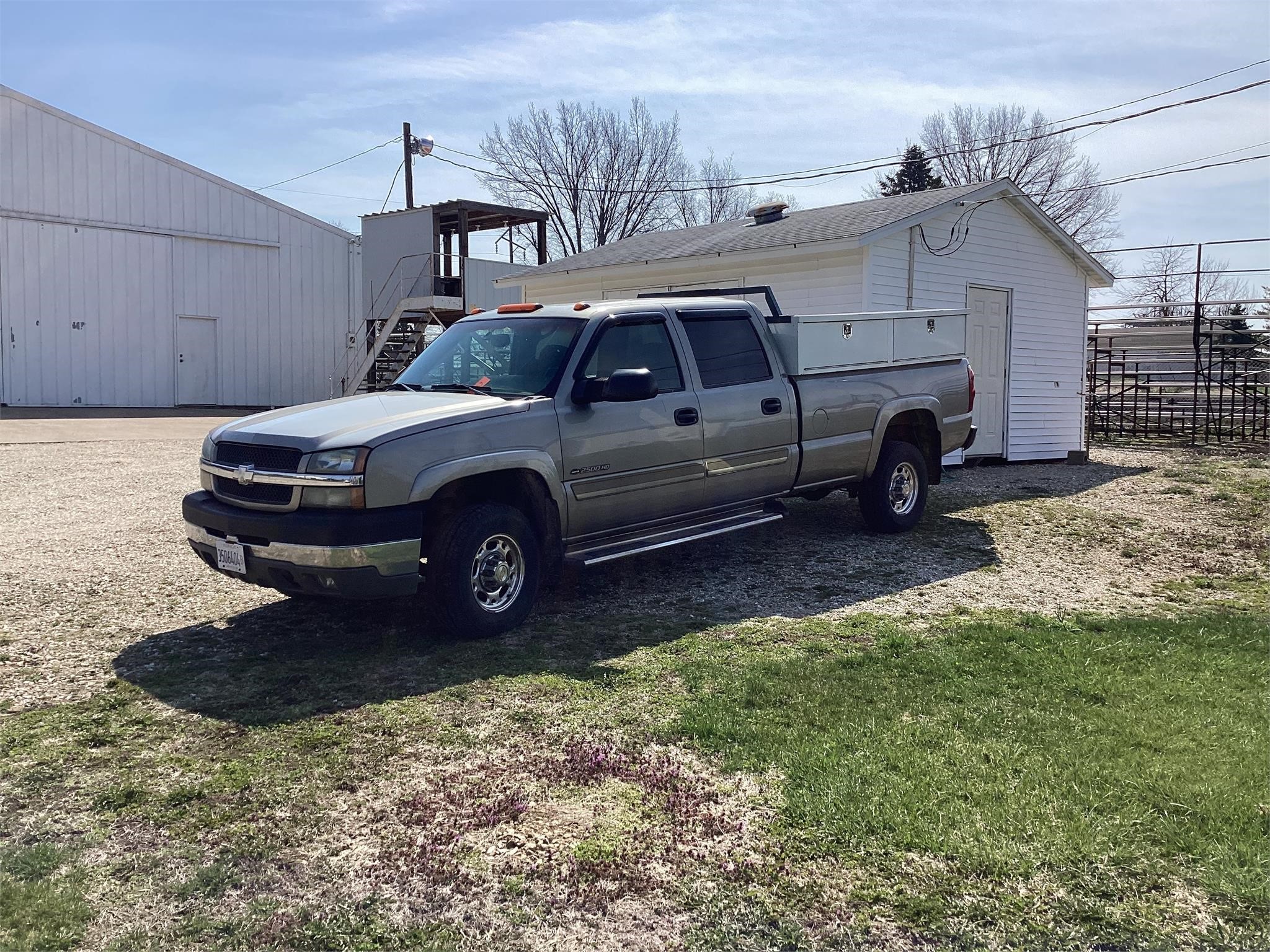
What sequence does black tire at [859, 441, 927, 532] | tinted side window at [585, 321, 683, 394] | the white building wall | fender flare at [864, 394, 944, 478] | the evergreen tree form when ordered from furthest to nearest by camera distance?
the evergreen tree < the white building wall < black tire at [859, 441, 927, 532] < fender flare at [864, 394, 944, 478] < tinted side window at [585, 321, 683, 394]

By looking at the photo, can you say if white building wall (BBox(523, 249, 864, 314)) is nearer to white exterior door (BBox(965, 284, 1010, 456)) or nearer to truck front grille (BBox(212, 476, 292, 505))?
Result: white exterior door (BBox(965, 284, 1010, 456))

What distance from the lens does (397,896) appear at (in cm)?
315

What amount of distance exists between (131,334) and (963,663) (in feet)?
82.0

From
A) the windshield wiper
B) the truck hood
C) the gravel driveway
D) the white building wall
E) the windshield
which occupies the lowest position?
the gravel driveway

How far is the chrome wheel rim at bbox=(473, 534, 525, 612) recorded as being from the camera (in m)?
5.83

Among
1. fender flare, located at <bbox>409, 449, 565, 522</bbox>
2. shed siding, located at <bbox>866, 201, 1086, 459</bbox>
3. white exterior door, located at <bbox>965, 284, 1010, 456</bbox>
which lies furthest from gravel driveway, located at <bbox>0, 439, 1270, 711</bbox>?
shed siding, located at <bbox>866, 201, 1086, 459</bbox>

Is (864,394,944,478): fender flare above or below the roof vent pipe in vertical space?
below

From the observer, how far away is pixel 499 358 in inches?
269

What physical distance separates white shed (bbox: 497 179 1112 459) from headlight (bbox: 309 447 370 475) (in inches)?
339

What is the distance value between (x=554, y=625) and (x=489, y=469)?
1092 millimetres

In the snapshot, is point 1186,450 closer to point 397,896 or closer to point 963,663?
point 963,663

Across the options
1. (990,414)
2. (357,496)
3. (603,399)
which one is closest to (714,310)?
(603,399)

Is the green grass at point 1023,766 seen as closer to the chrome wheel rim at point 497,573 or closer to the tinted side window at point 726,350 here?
the chrome wheel rim at point 497,573

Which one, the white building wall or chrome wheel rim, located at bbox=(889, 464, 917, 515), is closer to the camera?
chrome wheel rim, located at bbox=(889, 464, 917, 515)
